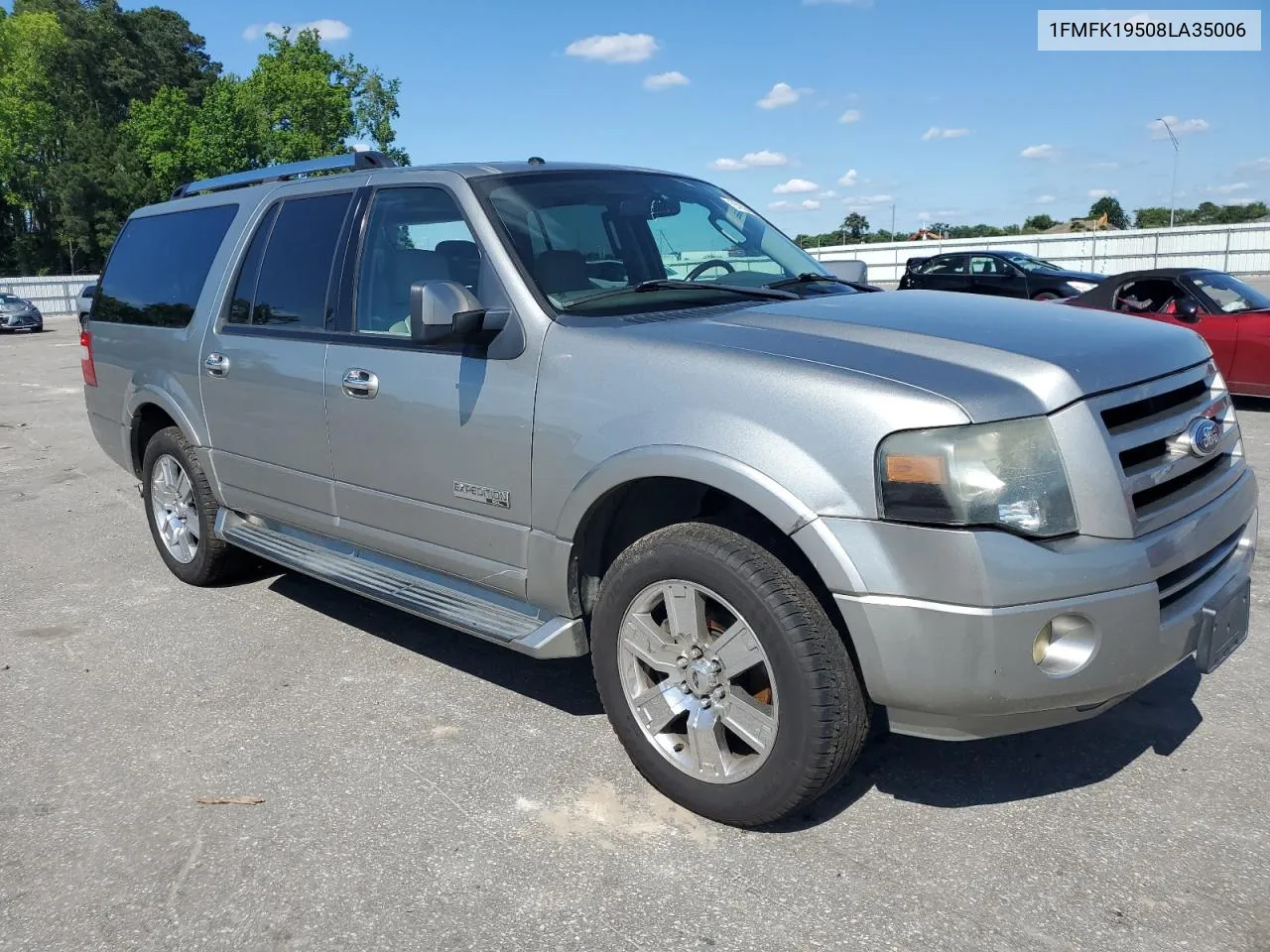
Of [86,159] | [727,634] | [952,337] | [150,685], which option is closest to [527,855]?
[727,634]

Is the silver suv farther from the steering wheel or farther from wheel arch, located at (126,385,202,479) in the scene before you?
wheel arch, located at (126,385,202,479)

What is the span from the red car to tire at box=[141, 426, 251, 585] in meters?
8.65

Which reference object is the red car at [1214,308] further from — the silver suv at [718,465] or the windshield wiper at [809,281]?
the silver suv at [718,465]

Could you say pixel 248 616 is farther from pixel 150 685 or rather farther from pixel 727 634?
pixel 727 634

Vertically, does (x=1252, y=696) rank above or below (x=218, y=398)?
below

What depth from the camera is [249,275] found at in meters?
4.70

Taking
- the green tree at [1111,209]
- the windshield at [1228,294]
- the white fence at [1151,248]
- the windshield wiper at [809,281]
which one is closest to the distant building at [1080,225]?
the green tree at [1111,209]

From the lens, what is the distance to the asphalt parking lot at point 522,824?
8.42 feet

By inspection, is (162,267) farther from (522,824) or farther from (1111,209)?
(1111,209)

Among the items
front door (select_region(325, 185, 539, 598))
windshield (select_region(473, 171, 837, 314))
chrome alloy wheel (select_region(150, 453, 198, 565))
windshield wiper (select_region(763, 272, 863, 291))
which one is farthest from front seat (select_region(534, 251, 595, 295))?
chrome alloy wheel (select_region(150, 453, 198, 565))

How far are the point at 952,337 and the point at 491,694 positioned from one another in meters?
2.22

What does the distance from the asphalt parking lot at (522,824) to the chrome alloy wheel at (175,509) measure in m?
0.94

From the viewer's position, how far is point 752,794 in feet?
9.41

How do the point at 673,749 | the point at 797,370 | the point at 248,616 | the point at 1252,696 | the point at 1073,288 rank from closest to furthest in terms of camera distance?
the point at 797,370 < the point at 673,749 < the point at 1252,696 < the point at 248,616 < the point at 1073,288
